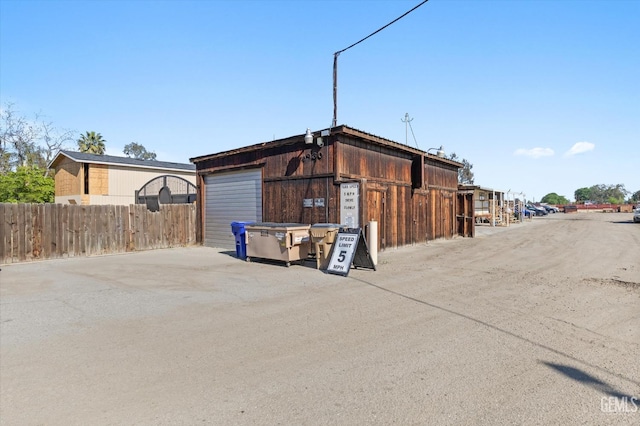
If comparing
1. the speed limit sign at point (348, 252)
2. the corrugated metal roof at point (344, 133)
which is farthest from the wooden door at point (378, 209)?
the speed limit sign at point (348, 252)

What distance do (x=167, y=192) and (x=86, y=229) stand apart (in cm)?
772

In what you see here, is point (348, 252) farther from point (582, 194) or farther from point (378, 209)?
point (582, 194)

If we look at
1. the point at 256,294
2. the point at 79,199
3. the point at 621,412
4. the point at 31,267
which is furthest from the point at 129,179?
the point at 621,412

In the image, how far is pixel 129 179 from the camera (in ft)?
84.8

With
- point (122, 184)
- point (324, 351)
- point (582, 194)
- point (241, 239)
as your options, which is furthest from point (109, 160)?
point (582, 194)

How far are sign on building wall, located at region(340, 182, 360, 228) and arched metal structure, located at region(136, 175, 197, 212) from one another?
1079 cm

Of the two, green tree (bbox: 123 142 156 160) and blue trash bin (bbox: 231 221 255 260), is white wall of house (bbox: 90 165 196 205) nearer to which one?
blue trash bin (bbox: 231 221 255 260)

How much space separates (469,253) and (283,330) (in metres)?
10.0

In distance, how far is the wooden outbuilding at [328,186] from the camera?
39.8 ft

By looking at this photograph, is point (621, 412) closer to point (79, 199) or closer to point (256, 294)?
point (256, 294)

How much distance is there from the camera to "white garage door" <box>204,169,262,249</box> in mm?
14820

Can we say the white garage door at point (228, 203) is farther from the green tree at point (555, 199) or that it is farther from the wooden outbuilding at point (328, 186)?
the green tree at point (555, 199)

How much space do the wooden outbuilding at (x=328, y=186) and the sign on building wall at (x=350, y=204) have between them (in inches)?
1.3

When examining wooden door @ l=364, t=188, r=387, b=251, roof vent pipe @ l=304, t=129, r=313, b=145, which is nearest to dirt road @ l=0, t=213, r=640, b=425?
wooden door @ l=364, t=188, r=387, b=251
